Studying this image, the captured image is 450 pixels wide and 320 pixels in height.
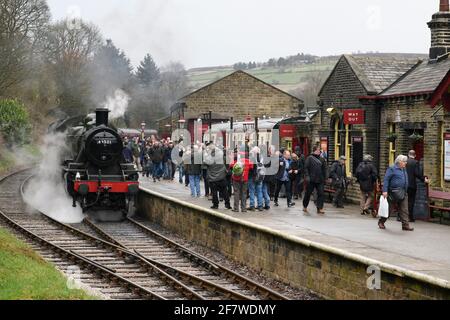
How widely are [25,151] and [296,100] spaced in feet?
59.1

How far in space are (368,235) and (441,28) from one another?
31.5 feet

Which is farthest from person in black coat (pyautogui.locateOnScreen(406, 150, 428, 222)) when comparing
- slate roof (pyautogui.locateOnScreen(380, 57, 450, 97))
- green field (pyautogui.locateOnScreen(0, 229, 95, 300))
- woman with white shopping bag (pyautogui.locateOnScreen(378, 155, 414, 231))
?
green field (pyautogui.locateOnScreen(0, 229, 95, 300))

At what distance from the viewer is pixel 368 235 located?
14.5 m

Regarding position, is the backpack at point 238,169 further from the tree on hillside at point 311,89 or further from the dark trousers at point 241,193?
the tree on hillside at point 311,89

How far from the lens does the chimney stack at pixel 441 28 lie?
2172 cm

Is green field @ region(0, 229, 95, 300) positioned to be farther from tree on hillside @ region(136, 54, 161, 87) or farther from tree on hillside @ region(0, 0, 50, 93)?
tree on hillside @ region(136, 54, 161, 87)

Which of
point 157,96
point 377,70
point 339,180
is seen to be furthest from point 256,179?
point 157,96

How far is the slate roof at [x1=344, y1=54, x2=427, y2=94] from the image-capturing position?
853 inches

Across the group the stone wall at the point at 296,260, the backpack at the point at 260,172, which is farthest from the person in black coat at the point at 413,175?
the stone wall at the point at 296,260

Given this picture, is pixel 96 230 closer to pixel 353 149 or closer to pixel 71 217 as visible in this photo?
pixel 71 217

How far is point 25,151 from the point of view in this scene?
53.5 metres

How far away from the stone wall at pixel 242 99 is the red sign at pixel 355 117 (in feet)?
93.9

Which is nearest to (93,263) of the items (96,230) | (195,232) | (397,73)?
(195,232)
